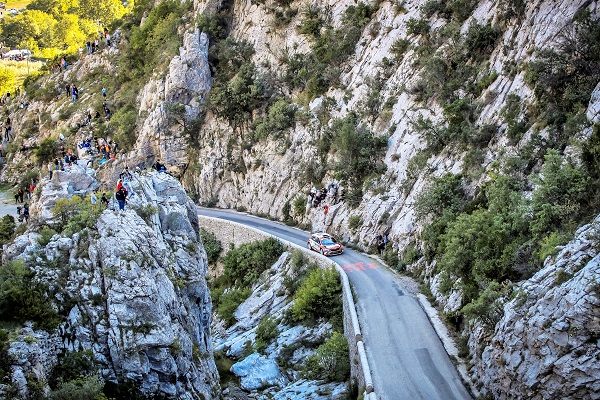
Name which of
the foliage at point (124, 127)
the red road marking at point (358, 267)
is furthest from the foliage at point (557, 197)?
the foliage at point (124, 127)

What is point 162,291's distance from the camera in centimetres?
2100

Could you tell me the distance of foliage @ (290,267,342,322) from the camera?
3003 centimetres

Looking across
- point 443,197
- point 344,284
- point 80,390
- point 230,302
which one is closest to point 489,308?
point 443,197

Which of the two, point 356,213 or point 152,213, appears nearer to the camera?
point 152,213

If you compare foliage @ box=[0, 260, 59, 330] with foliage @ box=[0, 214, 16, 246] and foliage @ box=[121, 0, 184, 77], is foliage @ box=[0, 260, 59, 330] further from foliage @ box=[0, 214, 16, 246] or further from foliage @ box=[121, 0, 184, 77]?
foliage @ box=[121, 0, 184, 77]

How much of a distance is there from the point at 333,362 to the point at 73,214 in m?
12.7

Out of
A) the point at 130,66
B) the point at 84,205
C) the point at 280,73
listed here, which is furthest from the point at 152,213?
the point at 130,66

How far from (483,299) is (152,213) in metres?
13.7

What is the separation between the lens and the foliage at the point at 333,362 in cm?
2508

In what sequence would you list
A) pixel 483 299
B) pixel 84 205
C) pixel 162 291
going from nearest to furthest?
pixel 483 299
pixel 162 291
pixel 84 205

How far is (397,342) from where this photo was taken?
76.2 feet

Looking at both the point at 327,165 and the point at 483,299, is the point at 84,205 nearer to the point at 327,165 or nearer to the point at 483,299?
the point at 483,299

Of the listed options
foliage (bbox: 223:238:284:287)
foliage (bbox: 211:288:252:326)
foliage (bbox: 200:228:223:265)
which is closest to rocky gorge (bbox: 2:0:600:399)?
foliage (bbox: 211:288:252:326)

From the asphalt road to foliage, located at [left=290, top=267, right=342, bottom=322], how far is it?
108 cm
